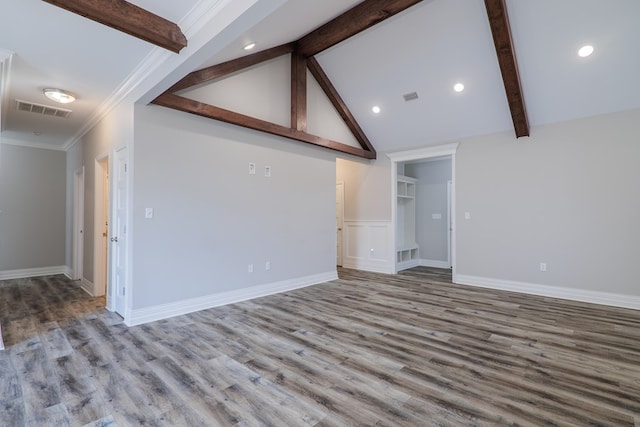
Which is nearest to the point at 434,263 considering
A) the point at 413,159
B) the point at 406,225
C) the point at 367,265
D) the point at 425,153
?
the point at 406,225

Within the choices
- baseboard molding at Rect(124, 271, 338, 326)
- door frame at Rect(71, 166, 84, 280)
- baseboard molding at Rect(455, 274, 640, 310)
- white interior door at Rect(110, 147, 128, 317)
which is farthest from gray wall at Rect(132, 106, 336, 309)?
door frame at Rect(71, 166, 84, 280)

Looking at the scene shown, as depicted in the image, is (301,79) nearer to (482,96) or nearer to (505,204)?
(482,96)

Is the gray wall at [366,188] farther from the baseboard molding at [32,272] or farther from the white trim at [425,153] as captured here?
the baseboard molding at [32,272]

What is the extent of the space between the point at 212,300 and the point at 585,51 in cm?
568

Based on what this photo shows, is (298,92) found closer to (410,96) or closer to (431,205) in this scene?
(410,96)

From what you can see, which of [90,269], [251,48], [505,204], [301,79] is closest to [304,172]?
[301,79]

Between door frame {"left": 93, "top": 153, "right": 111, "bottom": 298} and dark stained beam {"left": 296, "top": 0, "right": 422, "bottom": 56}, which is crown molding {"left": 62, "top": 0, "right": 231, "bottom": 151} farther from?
dark stained beam {"left": 296, "top": 0, "right": 422, "bottom": 56}

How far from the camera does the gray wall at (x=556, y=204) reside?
412 centimetres

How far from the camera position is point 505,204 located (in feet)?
16.6

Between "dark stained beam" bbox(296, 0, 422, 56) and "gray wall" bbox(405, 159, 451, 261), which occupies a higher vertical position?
"dark stained beam" bbox(296, 0, 422, 56)

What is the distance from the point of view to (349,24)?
412 cm

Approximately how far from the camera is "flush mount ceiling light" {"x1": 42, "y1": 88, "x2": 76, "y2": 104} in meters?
3.54

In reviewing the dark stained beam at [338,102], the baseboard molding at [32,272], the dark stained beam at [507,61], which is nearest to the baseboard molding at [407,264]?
the dark stained beam at [338,102]

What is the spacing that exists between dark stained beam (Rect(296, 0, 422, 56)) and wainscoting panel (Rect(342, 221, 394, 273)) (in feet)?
11.8
